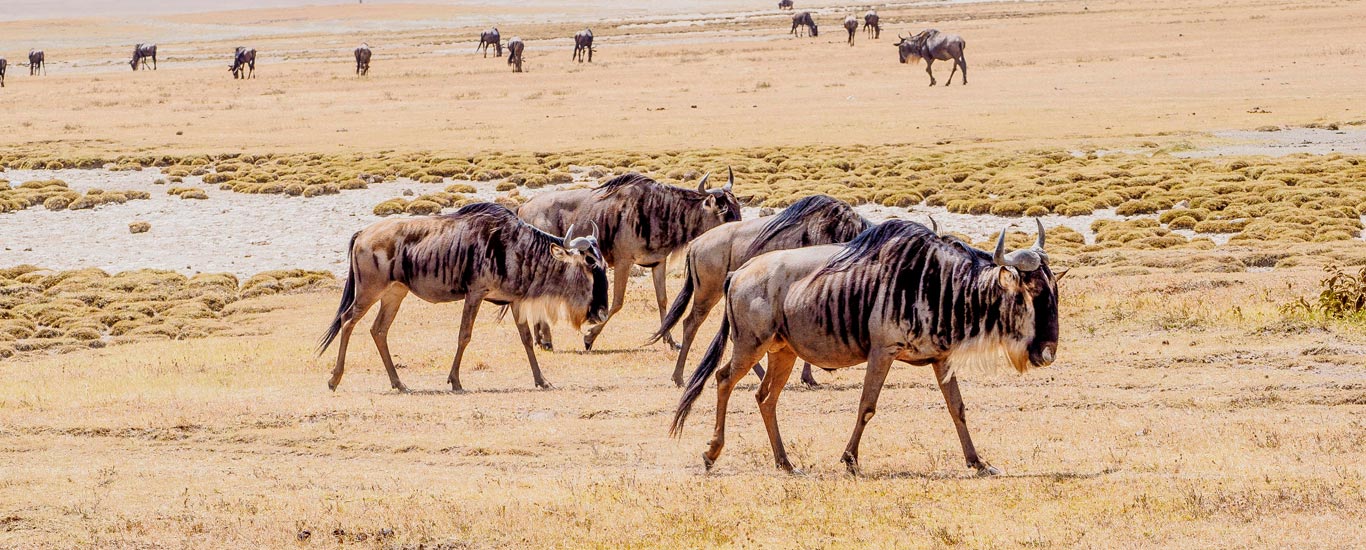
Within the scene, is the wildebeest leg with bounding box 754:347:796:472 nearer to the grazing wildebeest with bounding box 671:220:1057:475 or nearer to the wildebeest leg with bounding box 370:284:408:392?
the grazing wildebeest with bounding box 671:220:1057:475

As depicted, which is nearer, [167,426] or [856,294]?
[856,294]

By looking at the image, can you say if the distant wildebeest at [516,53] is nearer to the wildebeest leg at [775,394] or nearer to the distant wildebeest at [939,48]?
the distant wildebeest at [939,48]

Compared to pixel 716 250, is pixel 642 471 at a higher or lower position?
lower

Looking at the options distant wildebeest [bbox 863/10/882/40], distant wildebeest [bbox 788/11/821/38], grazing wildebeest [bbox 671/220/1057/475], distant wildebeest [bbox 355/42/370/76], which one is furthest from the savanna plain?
distant wildebeest [bbox 788/11/821/38]

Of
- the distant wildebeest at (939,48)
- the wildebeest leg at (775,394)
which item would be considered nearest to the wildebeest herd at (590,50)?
the distant wildebeest at (939,48)

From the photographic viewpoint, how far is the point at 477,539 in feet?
28.7

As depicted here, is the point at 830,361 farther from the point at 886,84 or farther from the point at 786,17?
the point at 786,17

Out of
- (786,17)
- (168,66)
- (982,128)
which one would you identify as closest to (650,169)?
(982,128)

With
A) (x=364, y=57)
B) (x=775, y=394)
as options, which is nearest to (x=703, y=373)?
(x=775, y=394)

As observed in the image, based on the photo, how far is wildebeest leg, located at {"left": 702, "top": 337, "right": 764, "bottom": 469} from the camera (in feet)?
33.2

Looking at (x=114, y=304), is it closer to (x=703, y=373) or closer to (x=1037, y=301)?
(x=703, y=373)

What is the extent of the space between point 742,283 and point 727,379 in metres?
0.66

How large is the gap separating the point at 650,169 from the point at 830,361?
2405 centimetres

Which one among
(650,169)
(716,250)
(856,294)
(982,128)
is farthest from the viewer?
(982,128)
